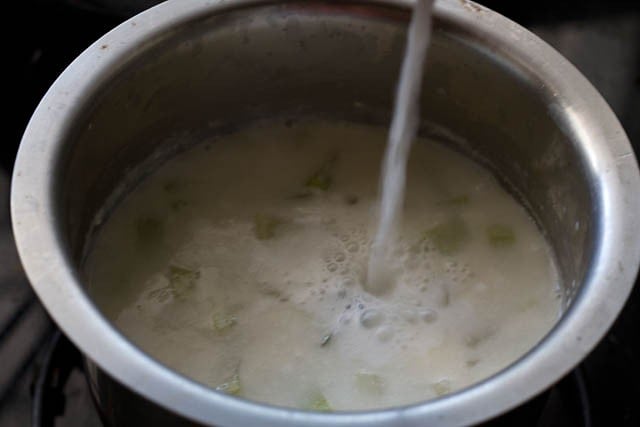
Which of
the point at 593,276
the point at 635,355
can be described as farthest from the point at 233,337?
the point at 635,355

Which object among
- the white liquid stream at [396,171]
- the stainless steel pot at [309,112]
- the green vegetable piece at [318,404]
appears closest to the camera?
the stainless steel pot at [309,112]

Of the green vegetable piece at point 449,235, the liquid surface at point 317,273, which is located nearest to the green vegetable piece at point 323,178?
the liquid surface at point 317,273

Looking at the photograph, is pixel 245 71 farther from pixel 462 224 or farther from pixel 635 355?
pixel 635 355

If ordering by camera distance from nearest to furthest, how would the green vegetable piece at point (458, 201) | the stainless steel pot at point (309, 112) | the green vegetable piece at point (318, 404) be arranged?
the stainless steel pot at point (309, 112)
the green vegetable piece at point (318, 404)
the green vegetable piece at point (458, 201)

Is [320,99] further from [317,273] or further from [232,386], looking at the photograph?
[232,386]

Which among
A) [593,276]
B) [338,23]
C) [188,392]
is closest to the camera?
[188,392]

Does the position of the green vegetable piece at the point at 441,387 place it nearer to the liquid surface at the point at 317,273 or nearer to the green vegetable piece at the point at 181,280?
the liquid surface at the point at 317,273
